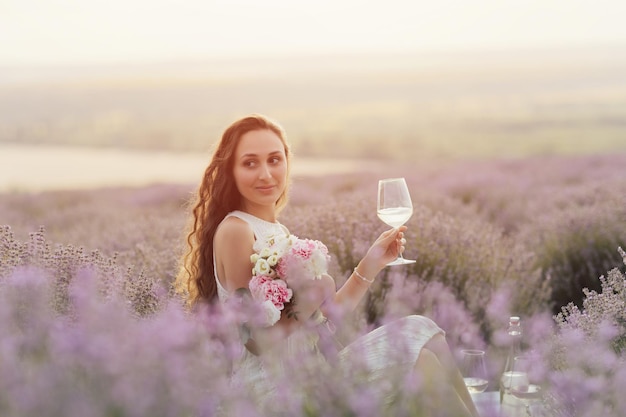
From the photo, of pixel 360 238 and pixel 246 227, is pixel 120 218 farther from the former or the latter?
pixel 246 227

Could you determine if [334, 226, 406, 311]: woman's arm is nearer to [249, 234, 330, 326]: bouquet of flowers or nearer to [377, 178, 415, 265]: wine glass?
[377, 178, 415, 265]: wine glass

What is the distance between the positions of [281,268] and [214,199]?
0.52 meters

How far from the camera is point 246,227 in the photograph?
9.32 ft

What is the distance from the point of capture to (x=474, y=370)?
10.1 feet

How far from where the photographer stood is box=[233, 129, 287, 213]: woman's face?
116 inches

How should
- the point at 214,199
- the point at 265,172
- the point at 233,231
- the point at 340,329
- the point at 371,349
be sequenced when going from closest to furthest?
the point at 340,329 → the point at 371,349 → the point at 233,231 → the point at 265,172 → the point at 214,199

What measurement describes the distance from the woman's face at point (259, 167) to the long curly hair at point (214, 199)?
0.04m

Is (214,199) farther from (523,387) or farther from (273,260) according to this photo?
(523,387)

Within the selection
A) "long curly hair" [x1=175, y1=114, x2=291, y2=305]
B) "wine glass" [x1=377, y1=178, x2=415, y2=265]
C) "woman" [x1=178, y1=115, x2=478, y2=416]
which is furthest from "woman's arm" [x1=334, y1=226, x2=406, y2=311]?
"long curly hair" [x1=175, y1=114, x2=291, y2=305]

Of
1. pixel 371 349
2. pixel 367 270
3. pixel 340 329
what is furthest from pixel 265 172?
pixel 340 329

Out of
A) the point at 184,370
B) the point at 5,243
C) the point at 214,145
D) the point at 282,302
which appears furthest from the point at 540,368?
the point at 5,243

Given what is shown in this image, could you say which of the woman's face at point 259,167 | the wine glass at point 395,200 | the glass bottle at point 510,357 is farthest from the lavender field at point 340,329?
the woman's face at point 259,167

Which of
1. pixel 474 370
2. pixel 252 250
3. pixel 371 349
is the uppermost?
pixel 252 250

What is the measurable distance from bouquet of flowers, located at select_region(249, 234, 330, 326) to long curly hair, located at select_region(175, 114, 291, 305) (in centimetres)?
39
